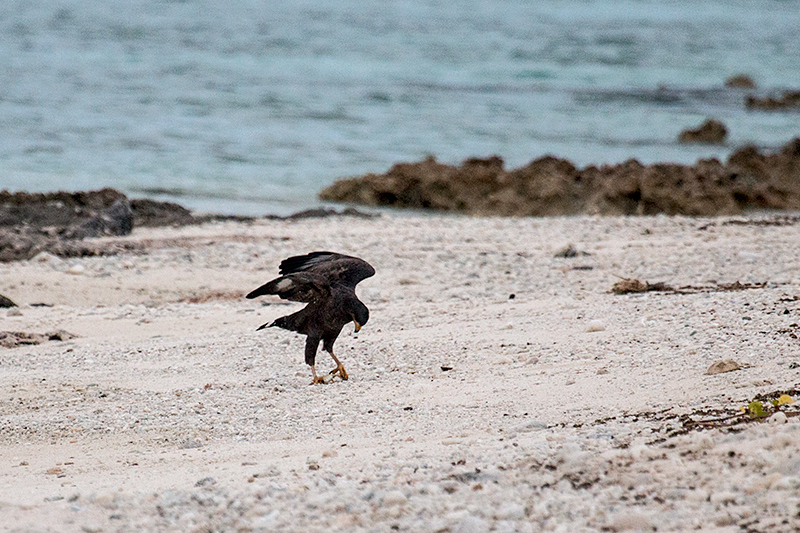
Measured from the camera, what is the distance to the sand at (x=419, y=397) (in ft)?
11.4

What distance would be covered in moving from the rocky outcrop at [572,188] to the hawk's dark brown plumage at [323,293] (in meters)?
8.64

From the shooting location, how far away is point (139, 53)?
3294cm

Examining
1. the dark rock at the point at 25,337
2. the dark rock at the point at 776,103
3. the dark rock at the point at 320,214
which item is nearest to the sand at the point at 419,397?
the dark rock at the point at 25,337

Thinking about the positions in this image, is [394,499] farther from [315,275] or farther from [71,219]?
[71,219]

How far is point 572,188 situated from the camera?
14.4 m

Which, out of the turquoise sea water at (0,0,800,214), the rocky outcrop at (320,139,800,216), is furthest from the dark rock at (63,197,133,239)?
the rocky outcrop at (320,139,800,216)

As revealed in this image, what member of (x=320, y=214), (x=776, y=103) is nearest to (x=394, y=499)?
(x=320, y=214)

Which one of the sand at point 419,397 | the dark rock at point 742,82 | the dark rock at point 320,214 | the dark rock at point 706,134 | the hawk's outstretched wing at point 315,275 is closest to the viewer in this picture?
the sand at point 419,397

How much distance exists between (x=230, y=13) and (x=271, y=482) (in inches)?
1968

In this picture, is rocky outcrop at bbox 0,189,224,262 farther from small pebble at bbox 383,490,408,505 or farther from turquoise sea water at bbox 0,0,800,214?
small pebble at bbox 383,490,408,505

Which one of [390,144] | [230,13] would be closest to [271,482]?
[390,144]

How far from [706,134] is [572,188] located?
9.90 meters

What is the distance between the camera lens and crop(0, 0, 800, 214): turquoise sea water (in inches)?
683

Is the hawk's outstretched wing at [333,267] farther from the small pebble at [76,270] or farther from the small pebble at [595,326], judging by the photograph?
the small pebble at [76,270]
